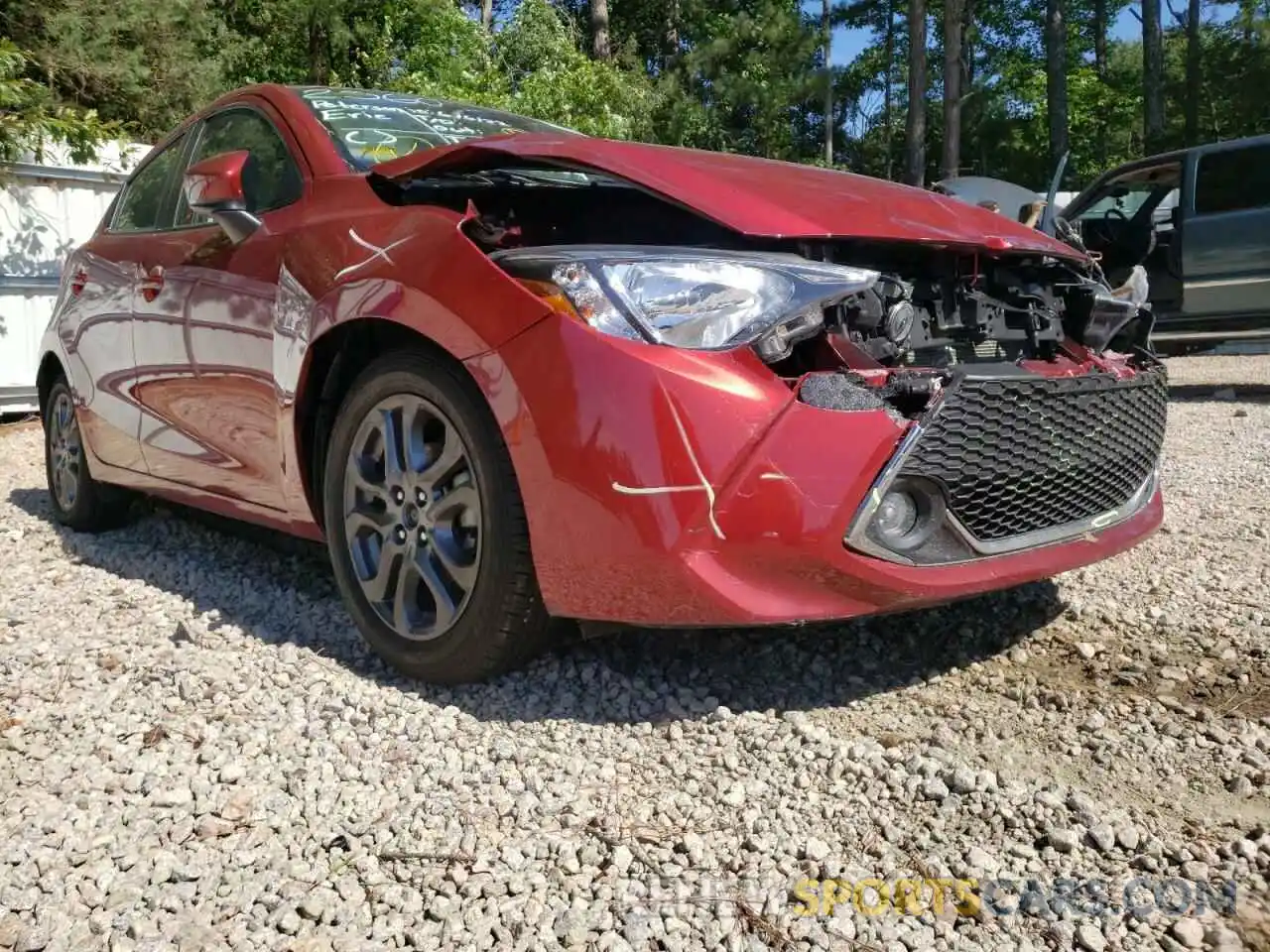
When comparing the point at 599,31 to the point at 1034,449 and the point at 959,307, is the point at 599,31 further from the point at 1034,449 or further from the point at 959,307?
the point at 1034,449

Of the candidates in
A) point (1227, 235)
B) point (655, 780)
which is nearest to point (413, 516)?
point (655, 780)

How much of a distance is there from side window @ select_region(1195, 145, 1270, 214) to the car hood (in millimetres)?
7160

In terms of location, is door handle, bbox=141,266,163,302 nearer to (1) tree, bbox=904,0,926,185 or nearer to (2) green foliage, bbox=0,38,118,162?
(2) green foliage, bbox=0,38,118,162

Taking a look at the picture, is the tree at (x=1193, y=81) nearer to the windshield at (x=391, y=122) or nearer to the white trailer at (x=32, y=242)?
the white trailer at (x=32, y=242)

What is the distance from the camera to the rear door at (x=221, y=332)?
10.3ft

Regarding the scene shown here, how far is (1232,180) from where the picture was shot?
894 centimetres

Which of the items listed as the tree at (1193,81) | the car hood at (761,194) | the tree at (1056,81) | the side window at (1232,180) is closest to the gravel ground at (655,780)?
the car hood at (761,194)

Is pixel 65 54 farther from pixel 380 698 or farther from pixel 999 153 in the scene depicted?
pixel 999 153

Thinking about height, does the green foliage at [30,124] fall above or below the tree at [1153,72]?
below

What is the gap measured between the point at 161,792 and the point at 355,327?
3.91 ft

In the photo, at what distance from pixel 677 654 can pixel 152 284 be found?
225 centimetres

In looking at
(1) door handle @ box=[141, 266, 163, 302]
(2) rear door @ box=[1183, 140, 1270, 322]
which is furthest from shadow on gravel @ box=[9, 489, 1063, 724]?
(2) rear door @ box=[1183, 140, 1270, 322]

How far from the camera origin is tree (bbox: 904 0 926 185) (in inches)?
917

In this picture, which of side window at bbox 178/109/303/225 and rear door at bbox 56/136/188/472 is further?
rear door at bbox 56/136/188/472
